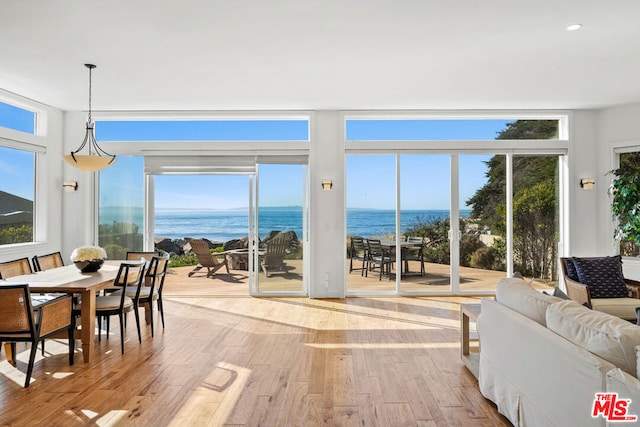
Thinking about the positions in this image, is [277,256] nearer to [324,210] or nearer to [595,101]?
[324,210]

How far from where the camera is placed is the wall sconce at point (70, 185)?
20.7 feet

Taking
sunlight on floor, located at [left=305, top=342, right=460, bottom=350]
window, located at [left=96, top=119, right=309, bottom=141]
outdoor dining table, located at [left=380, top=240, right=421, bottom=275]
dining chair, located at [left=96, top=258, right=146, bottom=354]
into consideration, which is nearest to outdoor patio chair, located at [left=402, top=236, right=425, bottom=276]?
outdoor dining table, located at [left=380, top=240, right=421, bottom=275]

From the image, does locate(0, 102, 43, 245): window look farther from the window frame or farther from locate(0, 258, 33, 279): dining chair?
locate(0, 258, 33, 279): dining chair

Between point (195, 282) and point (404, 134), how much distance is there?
16.4 ft

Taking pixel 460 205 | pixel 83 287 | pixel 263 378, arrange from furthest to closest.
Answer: pixel 460 205, pixel 83 287, pixel 263 378

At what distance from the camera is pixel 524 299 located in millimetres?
2617

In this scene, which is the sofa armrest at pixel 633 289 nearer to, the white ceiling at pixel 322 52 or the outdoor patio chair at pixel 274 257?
the white ceiling at pixel 322 52

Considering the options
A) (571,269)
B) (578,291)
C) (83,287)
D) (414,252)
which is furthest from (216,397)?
(414,252)

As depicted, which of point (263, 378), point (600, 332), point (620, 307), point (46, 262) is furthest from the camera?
point (46, 262)

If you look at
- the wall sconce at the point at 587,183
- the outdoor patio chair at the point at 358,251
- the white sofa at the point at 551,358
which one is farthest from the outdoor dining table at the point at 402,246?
the white sofa at the point at 551,358

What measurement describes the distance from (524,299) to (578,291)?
2.42 m

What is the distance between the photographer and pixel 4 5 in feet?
10.2

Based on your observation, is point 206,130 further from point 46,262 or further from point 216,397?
point 216,397

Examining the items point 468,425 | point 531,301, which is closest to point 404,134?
point 531,301
